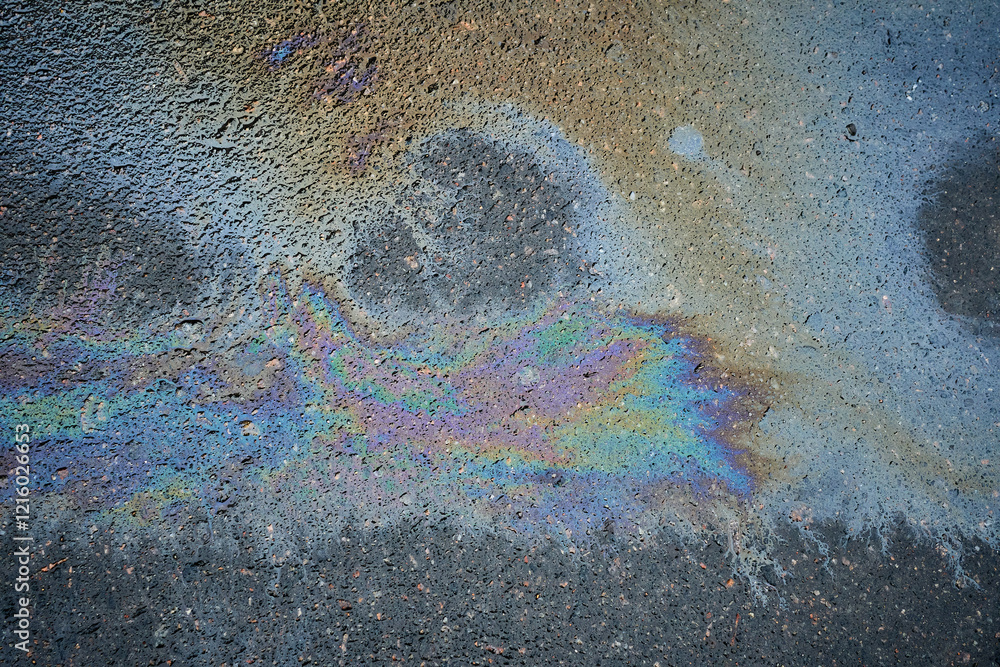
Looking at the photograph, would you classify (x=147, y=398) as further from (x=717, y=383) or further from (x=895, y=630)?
(x=895, y=630)

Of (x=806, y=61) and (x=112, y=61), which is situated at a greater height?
(x=806, y=61)

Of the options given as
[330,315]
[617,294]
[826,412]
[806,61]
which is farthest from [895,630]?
[330,315]

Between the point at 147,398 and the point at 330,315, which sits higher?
the point at 330,315

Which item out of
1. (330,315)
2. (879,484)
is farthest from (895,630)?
(330,315)

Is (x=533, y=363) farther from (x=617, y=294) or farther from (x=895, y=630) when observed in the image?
(x=895, y=630)

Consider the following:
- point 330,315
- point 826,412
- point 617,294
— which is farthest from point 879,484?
point 330,315

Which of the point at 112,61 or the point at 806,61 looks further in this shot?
the point at 806,61

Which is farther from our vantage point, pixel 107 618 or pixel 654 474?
pixel 654 474

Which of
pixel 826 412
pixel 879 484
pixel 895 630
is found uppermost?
pixel 826 412

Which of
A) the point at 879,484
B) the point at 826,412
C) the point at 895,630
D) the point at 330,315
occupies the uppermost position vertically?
the point at 826,412

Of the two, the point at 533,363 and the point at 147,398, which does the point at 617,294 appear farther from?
the point at 147,398
